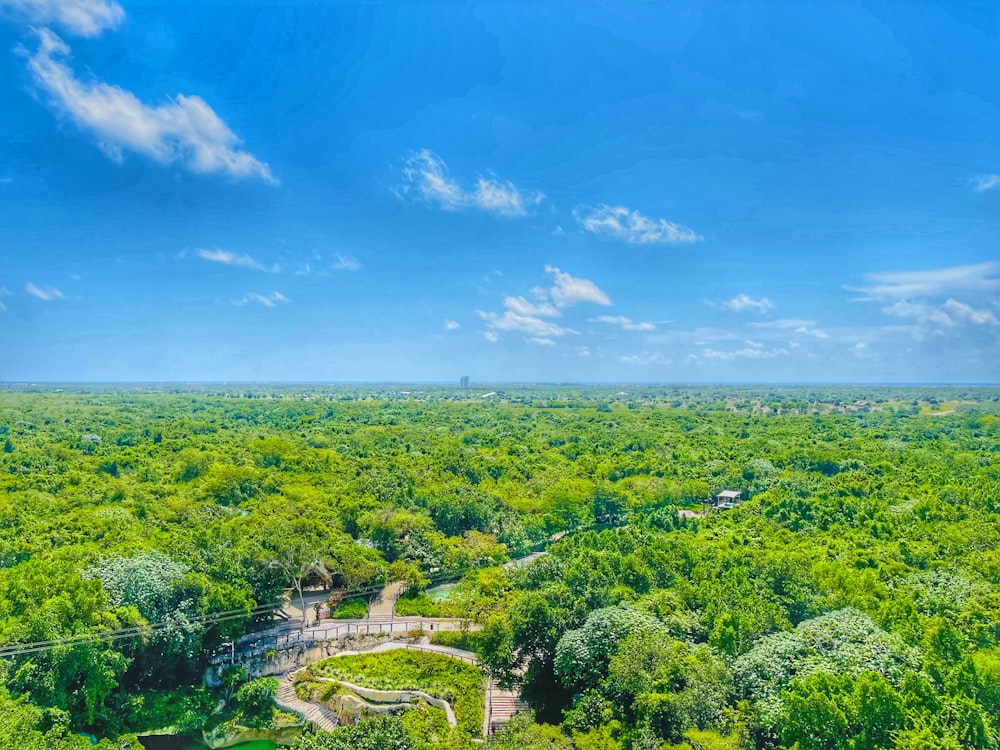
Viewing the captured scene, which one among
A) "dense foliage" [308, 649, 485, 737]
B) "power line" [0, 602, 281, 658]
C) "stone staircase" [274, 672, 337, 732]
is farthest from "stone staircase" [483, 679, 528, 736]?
"power line" [0, 602, 281, 658]

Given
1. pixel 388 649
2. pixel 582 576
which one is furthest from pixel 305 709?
pixel 582 576

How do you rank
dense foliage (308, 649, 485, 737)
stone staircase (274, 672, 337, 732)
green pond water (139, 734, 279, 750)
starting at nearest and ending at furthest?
green pond water (139, 734, 279, 750)
stone staircase (274, 672, 337, 732)
dense foliage (308, 649, 485, 737)

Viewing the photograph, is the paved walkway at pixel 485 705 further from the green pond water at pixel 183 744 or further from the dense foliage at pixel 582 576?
the green pond water at pixel 183 744

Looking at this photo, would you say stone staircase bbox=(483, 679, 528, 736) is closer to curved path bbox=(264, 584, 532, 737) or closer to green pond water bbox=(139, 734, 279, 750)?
curved path bbox=(264, 584, 532, 737)

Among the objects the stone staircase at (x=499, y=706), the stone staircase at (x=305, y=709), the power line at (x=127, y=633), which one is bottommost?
the stone staircase at (x=305, y=709)

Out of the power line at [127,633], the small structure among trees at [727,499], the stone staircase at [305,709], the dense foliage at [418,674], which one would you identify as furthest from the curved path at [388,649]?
the small structure among trees at [727,499]

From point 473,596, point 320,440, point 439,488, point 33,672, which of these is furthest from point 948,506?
point 320,440

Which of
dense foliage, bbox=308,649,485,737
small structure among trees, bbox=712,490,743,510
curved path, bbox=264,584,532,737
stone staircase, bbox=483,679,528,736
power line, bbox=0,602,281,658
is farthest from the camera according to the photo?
small structure among trees, bbox=712,490,743,510
